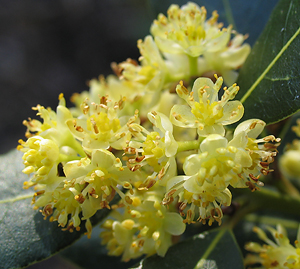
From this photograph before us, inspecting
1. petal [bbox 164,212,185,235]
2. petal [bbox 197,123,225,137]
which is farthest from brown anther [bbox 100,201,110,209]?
petal [bbox 197,123,225,137]

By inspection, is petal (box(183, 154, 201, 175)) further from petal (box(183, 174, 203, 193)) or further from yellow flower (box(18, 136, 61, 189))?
yellow flower (box(18, 136, 61, 189))

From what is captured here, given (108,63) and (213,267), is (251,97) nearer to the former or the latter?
(213,267)

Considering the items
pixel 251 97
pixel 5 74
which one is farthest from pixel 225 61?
pixel 5 74

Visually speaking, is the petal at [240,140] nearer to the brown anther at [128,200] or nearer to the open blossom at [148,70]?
the brown anther at [128,200]

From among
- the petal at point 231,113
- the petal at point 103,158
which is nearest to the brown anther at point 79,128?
the petal at point 103,158

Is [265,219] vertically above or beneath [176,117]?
beneath

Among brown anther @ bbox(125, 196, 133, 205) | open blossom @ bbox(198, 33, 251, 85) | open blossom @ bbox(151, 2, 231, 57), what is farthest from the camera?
open blossom @ bbox(198, 33, 251, 85)
